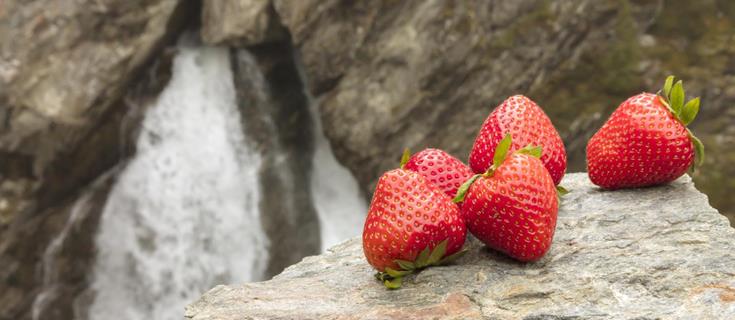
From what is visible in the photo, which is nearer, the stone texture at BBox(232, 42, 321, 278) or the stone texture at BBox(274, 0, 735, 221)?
the stone texture at BBox(274, 0, 735, 221)

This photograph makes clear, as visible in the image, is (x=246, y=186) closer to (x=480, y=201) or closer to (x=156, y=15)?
(x=156, y=15)

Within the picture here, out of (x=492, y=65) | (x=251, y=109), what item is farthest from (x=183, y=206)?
(x=492, y=65)

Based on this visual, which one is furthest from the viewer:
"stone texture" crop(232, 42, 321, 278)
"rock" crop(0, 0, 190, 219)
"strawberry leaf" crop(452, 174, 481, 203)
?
"stone texture" crop(232, 42, 321, 278)

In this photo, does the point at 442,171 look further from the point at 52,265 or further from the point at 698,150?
the point at 52,265

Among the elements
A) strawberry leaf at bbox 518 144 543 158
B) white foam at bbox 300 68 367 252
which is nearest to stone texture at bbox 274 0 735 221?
white foam at bbox 300 68 367 252

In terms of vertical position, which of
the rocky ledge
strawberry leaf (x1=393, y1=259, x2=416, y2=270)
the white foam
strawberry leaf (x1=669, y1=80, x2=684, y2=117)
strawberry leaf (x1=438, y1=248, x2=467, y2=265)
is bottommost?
the white foam

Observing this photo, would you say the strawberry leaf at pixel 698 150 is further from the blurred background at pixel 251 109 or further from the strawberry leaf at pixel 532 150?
the blurred background at pixel 251 109

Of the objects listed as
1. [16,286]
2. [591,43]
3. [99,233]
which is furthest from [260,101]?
[591,43]

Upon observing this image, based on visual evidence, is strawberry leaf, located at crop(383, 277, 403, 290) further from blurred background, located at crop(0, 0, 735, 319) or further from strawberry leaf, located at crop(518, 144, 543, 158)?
blurred background, located at crop(0, 0, 735, 319)

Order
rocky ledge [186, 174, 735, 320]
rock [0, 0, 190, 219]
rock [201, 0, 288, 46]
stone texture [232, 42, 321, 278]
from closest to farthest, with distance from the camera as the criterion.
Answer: rocky ledge [186, 174, 735, 320]
rock [0, 0, 190, 219]
rock [201, 0, 288, 46]
stone texture [232, 42, 321, 278]
